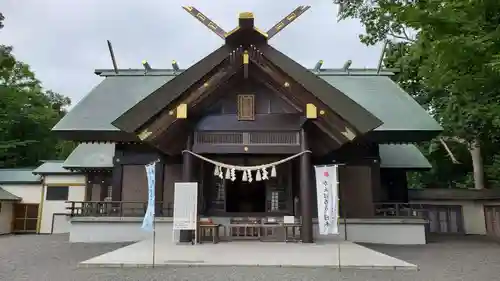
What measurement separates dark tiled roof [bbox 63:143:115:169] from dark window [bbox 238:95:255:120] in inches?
275

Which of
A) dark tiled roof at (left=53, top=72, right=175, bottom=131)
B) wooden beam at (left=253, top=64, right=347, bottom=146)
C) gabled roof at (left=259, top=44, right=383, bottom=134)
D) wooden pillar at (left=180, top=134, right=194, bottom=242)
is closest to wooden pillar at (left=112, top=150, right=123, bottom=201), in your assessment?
dark tiled roof at (left=53, top=72, right=175, bottom=131)

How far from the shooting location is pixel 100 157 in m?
15.0

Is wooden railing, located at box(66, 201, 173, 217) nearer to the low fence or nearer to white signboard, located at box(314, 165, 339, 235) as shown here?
white signboard, located at box(314, 165, 339, 235)

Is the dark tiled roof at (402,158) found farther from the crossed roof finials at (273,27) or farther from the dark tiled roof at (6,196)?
the dark tiled roof at (6,196)

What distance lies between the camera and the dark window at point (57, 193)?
55.1 feet

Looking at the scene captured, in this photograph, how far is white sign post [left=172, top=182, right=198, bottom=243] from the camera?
8.05 m

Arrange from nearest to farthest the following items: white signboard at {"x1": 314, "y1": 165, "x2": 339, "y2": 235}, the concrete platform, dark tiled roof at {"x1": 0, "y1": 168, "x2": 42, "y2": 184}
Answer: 1. the concrete platform
2. white signboard at {"x1": 314, "y1": 165, "x2": 339, "y2": 235}
3. dark tiled roof at {"x1": 0, "y1": 168, "x2": 42, "y2": 184}

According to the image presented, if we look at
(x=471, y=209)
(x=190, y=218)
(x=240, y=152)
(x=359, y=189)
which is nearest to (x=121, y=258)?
(x=190, y=218)

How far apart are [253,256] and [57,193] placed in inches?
523

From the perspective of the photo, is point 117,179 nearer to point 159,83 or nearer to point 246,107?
point 159,83

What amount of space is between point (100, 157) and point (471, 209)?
15843mm

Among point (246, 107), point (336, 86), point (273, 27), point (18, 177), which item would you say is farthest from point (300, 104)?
point (18, 177)

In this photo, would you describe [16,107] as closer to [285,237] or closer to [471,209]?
[285,237]

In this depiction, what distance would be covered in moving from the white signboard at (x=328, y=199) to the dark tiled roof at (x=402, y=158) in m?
6.53
